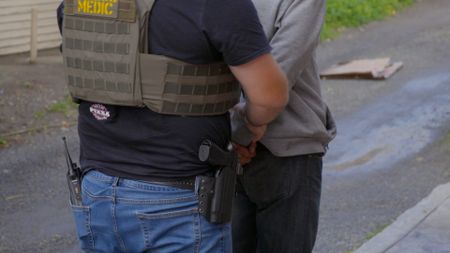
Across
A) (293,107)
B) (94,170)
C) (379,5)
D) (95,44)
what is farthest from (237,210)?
(379,5)

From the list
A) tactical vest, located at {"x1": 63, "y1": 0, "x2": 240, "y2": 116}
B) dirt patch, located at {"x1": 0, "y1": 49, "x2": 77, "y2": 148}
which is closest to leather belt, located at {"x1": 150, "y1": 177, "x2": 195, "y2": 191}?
tactical vest, located at {"x1": 63, "y1": 0, "x2": 240, "y2": 116}

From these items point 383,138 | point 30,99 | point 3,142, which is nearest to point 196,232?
point 3,142

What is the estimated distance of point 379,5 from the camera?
→ 48.8 ft

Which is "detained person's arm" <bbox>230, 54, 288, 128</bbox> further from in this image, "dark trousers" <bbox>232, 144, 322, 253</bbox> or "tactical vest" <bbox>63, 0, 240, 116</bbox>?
"dark trousers" <bbox>232, 144, 322, 253</bbox>

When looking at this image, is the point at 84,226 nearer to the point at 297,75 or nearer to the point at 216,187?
the point at 216,187

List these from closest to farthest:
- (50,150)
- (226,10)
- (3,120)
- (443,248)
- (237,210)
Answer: (226,10), (237,210), (443,248), (50,150), (3,120)

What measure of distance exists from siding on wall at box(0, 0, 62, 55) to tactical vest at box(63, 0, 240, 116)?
8.35m

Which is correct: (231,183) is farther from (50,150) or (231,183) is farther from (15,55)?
(15,55)

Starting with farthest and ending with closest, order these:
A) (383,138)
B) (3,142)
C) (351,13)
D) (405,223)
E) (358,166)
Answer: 1. (351,13)
2. (383,138)
3. (3,142)
4. (358,166)
5. (405,223)

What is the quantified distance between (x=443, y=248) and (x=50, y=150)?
12.6ft

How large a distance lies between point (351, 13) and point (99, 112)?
1177 centimetres

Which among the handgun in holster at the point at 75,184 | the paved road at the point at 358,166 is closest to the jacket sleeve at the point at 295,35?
the handgun in holster at the point at 75,184

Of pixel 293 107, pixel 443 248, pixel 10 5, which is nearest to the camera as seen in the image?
pixel 293 107

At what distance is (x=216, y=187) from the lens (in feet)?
8.44
